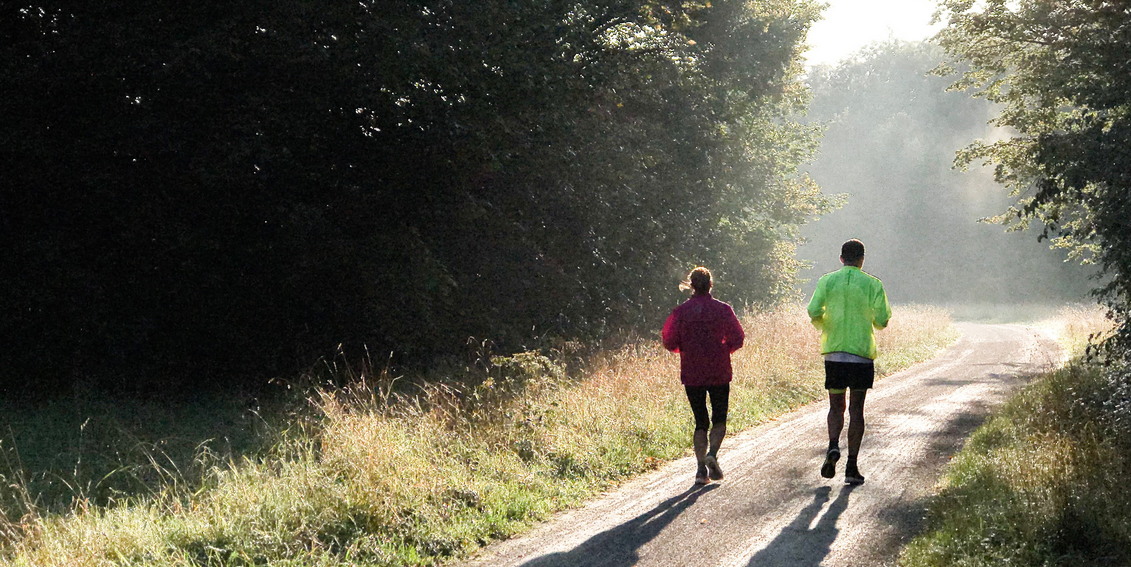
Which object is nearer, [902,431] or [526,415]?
[526,415]

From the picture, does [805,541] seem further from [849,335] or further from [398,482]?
[398,482]

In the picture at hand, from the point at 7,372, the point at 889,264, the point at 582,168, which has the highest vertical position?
the point at 582,168

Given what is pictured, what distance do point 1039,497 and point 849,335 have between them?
2250 mm

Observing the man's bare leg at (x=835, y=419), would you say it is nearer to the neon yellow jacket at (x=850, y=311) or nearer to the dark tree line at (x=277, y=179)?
the neon yellow jacket at (x=850, y=311)

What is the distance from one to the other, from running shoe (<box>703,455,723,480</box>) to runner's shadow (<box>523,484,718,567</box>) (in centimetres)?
75

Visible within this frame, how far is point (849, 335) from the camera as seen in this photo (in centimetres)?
822

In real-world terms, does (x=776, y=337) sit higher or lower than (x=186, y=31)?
lower

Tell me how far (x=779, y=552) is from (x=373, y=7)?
882 centimetres

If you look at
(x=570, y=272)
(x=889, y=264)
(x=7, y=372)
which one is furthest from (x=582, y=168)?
(x=889, y=264)

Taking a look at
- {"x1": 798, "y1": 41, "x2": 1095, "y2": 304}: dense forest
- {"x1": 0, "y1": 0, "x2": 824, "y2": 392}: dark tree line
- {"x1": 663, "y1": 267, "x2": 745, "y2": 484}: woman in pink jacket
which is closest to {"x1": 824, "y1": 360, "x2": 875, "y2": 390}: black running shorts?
{"x1": 663, "y1": 267, "x2": 745, "y2": 484}: woman in pink jacket

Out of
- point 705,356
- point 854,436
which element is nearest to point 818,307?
point 705,356

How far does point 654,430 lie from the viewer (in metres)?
10.7

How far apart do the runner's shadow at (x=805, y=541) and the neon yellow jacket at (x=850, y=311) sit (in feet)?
4.76

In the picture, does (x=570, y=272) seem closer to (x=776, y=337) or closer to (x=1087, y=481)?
(x=776, y=337)
